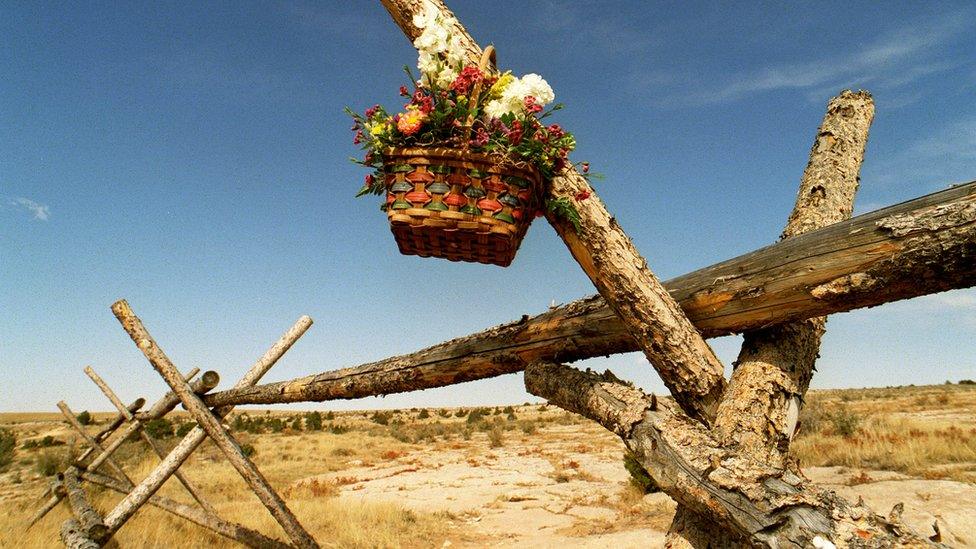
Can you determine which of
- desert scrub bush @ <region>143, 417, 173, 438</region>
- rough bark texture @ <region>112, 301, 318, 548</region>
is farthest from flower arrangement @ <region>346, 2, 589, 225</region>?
desert scrub bush @ <region>143, 417, 173, 438</region>

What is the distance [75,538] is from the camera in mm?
6023

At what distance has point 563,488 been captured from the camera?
38.0 ft

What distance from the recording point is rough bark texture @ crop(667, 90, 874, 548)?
2438 millimetres

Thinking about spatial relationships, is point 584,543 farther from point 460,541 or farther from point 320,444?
point 320,444

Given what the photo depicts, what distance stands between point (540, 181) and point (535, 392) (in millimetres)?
1288

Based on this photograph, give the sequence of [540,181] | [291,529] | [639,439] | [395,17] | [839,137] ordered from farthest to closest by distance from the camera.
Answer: [291,529] < [839,137] < [395,17] < [639,439] < [540,181]

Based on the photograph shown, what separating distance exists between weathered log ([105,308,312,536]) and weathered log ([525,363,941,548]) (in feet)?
17.7

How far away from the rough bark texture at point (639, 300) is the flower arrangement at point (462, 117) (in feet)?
0.83

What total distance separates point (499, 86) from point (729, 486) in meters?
1.79

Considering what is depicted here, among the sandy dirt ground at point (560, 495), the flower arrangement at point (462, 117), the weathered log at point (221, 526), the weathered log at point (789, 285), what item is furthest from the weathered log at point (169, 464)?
the flower arrangement at point (462, 117)

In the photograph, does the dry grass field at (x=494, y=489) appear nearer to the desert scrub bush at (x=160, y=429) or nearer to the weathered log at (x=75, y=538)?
the weathered log at (x=75, y=538)

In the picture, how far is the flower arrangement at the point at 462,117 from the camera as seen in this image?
7.27ft

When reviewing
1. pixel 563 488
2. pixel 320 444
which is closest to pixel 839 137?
pixel 563 488

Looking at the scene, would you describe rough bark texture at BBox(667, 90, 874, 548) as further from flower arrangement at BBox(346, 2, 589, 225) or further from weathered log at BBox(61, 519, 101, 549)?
weathered log at BBox(61, 519, 101, 549)
